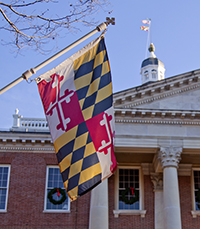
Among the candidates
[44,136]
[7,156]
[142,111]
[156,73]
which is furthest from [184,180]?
[156,73]

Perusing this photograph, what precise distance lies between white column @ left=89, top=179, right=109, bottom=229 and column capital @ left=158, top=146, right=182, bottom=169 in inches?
127

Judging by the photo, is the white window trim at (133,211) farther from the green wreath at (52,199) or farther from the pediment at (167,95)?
the pediment at (167,95)

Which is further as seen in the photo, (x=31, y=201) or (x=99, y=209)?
(x=31, y=201)

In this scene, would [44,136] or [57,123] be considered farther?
[44,136]

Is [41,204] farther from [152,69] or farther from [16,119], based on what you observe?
[152,69]

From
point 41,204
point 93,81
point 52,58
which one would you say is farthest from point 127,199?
point 52,58

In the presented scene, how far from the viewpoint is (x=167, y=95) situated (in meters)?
24.6

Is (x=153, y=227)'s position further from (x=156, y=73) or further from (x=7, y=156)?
(x=156, y=73)

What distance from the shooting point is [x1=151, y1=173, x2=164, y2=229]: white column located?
79.9 ft

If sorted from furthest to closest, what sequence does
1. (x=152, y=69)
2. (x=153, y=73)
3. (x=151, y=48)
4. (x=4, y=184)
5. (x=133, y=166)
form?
(x=151, y=48) → (x=152, y=69) → (x=153, y=73) → (x=133, y=166) → (x=4, y=184)

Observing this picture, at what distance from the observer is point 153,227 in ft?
79.8

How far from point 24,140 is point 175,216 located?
29.4 ft

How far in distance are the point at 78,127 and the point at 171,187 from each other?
41.1 ft

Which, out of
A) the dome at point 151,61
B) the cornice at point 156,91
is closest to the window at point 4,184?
the cornice at point 156,91
